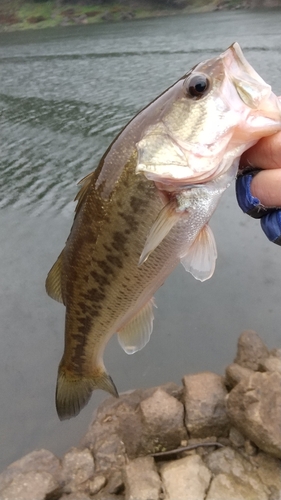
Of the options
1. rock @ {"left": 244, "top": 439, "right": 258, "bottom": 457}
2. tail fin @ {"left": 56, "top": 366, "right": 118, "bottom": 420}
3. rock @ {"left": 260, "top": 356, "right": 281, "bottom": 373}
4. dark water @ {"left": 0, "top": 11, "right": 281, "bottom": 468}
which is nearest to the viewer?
tail fin @ {"left": 56, "top": 366, "right": 118, "bottom": 420}

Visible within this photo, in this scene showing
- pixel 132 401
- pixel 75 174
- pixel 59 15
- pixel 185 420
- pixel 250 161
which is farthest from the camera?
pixel 59 15

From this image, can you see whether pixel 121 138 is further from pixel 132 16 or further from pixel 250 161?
pixel 132 16

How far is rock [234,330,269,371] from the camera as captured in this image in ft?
12.0

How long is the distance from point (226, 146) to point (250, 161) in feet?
0.74

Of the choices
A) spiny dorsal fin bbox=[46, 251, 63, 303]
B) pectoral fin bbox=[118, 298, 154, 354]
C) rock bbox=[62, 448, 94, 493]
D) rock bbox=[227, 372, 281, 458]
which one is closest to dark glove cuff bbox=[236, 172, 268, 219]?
pectoral fin bbox=[118, 298, 154, 354]

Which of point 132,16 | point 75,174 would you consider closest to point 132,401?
point 75,174

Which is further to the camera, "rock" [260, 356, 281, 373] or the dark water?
the dark water

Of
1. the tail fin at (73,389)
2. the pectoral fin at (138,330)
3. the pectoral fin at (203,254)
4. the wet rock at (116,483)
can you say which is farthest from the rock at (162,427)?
the pectoral fin at (203,254)

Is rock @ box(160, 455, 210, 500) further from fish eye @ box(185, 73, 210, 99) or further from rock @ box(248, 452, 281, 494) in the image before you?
fish eye @ box(185, 73, 210, 99)

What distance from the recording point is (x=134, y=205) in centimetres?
183

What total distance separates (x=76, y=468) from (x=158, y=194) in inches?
101

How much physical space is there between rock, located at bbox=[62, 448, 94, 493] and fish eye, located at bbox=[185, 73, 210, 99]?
2.90 m

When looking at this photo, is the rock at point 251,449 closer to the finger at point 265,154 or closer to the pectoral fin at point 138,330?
the pectoral fin at point 138,330

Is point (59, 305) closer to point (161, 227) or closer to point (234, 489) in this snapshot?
point (234, 489)
